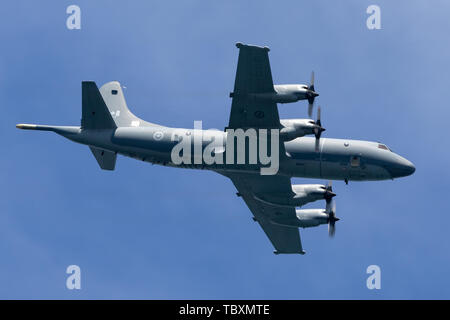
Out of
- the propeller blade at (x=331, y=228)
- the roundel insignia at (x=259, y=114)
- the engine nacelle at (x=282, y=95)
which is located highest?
the engine nacelle at (x=282, y=95)

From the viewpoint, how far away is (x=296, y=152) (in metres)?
66.2

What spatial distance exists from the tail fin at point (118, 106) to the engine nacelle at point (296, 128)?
10.6 m

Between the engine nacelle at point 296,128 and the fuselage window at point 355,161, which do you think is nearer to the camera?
the engine nacelle at point 296,128

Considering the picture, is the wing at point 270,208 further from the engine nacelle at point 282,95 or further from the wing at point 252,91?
the engine nacelle at point 282,95

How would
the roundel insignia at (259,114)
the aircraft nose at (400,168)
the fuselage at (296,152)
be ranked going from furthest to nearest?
the aircraft nose at (400,168)
the fuselage at (296,152)
the roundel insignia at (259,114)

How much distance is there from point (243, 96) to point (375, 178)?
37.5 ft

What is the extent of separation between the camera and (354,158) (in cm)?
6619

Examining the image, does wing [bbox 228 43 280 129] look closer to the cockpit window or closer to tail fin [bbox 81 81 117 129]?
the cockpit window

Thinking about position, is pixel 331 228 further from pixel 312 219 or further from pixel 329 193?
pixel 329 193

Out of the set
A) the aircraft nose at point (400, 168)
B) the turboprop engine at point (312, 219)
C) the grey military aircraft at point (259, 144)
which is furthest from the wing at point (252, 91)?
the turboprop engine at point (312, 219)

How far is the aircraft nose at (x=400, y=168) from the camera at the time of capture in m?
66.8

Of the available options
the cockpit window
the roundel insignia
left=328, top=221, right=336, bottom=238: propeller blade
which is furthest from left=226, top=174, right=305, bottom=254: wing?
the cockpit window

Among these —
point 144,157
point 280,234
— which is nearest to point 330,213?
point 280,234

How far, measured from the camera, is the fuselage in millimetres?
66125
